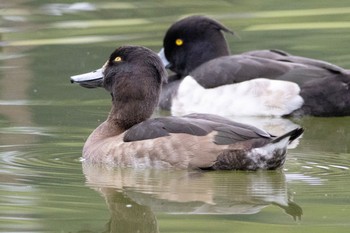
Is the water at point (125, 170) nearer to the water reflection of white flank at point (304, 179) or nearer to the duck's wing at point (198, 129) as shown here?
the water reflection of white flank at point (304, 179)

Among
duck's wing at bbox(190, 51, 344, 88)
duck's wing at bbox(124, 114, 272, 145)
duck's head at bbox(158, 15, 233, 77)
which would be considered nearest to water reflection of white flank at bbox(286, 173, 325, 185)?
duck's wing at bbox(124, 114, 272, 145)

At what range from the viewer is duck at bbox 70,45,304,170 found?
27.8 ft

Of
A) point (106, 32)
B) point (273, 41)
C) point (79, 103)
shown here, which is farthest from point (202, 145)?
point (106, 32)

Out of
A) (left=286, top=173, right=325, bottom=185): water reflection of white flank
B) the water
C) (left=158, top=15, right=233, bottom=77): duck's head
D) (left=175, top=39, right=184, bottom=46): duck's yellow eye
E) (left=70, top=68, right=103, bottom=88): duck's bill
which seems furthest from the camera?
(left=175, top=39, right=184, bottom=46): duck's yellow eye

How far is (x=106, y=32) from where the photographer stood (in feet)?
51.8

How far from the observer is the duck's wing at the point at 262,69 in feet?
38.0

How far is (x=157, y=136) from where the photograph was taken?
868 cm

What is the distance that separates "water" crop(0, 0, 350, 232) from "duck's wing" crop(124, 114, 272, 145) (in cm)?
27

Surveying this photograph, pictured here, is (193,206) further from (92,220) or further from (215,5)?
(215,5)

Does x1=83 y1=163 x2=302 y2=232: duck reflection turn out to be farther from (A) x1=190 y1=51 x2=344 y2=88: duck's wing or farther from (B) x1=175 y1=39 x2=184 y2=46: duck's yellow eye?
(B) x1=175 y1=39 x2=184 y2=46: duck's yellow eye

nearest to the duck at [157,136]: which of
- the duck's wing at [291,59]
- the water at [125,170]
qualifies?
the water at [125,170]

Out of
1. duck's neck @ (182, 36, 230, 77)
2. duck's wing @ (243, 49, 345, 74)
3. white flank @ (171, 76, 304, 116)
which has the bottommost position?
white flank @ (171, 76, 304, 116)

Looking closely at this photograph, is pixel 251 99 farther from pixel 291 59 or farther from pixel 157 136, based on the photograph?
pixel 157 136

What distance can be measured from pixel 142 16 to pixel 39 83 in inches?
175
